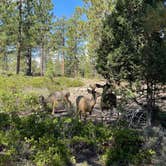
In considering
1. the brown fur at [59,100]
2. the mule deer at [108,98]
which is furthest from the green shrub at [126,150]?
the brown fur at [59,100]

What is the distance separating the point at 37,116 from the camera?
7.84 metres

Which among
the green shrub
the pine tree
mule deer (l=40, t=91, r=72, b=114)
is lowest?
the green shrub

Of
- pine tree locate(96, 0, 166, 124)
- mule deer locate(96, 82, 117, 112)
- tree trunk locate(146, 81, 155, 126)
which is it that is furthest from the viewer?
mule deer locate(96, 82, 117, 112)

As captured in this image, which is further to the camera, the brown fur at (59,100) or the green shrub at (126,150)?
the brown fur at (59,100)

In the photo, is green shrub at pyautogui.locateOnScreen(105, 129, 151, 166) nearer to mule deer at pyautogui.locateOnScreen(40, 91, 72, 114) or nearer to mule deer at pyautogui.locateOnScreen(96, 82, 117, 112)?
mule deer at pyautogui.locateOnScreen(96, 82, 117, 112)

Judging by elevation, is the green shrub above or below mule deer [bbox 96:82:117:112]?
below

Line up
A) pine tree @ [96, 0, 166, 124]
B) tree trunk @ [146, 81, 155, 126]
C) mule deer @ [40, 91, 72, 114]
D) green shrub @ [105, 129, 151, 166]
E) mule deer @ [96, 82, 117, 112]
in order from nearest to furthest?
green shrub @ [105, 129, 151, 166], pine tree @ [96, 0, 166, 124], tree trunk @ [146, 81, 155, 126], mule deer @ [96, 82, 117, 112], mule deer @ [40, 91, 72, 114]

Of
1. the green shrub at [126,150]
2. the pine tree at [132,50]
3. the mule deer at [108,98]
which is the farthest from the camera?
the mule deer at [108,98]

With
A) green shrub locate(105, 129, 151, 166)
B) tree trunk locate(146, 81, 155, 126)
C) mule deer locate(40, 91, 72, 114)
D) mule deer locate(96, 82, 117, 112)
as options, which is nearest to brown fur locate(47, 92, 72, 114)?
mule deer locate(40, 91, 72, 114)

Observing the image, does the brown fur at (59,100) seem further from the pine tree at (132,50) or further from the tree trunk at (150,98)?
the tree trunk at (150,98)

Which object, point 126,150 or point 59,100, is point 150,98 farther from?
point 126,150

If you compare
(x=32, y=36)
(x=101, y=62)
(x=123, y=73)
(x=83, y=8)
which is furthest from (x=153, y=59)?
(x=32, y=36)

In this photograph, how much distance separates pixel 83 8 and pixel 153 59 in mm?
17394

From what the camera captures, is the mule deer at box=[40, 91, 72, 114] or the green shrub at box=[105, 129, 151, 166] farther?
the mule deer at box=[40, 91, 72, 114]
